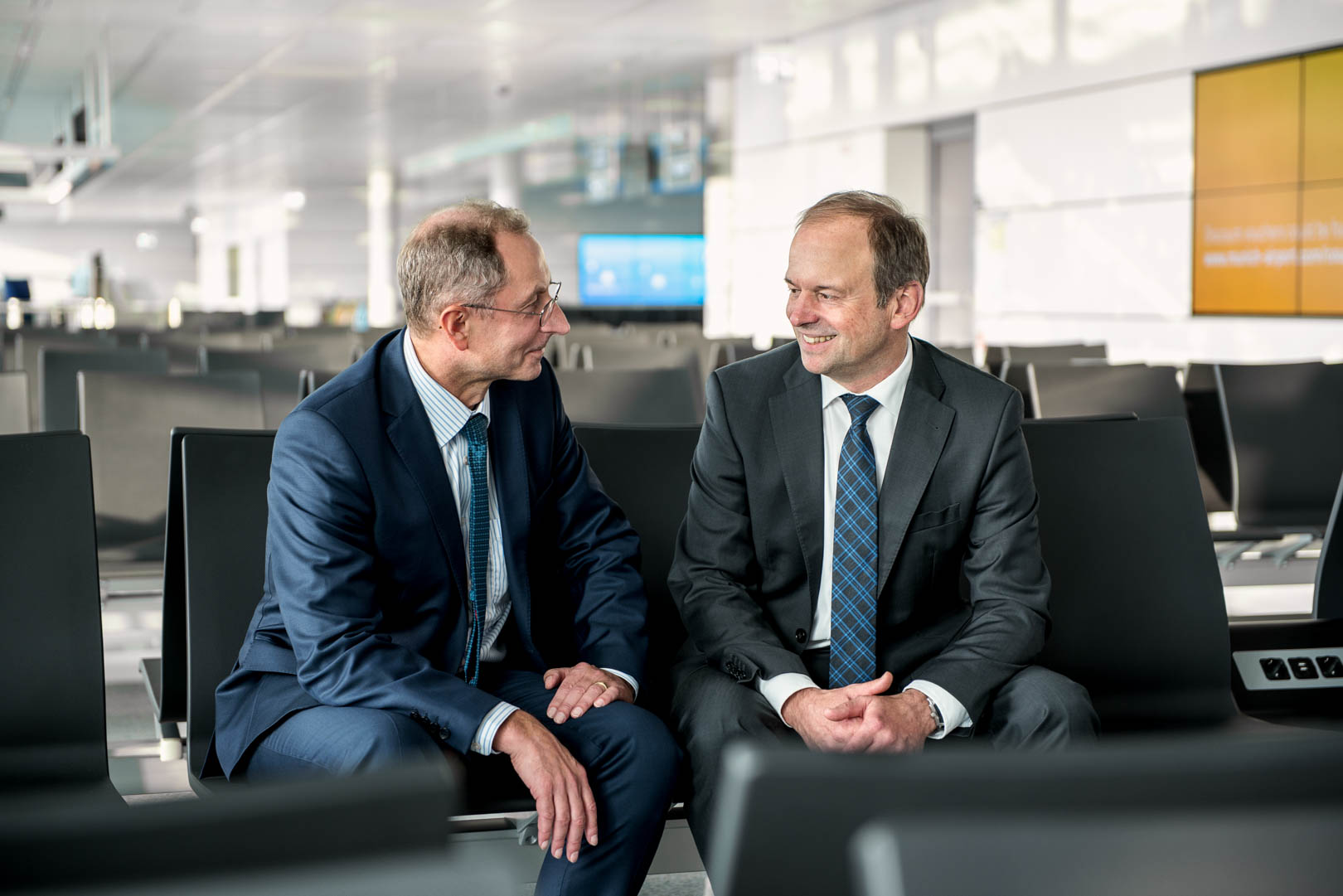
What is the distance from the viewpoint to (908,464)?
75.1 inches

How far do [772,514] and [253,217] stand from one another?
107ft

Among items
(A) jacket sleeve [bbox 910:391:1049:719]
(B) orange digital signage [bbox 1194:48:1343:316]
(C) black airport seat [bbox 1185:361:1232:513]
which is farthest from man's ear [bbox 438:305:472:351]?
(B) orange digital signage [bbox 1194:48:1343:316]

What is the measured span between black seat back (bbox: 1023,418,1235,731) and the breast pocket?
274 millimetres

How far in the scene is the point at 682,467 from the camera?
2.27 m

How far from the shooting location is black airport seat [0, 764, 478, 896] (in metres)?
0.50

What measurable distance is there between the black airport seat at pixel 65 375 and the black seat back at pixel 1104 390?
8.75 ft

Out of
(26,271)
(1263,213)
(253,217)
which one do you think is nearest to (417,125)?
(1263,213)

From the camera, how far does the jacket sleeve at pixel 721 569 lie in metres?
1.87

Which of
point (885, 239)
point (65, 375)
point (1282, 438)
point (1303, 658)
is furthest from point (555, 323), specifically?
point (65, 375)

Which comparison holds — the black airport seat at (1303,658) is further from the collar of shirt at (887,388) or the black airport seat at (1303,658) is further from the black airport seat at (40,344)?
the black airport seat at (40,344)

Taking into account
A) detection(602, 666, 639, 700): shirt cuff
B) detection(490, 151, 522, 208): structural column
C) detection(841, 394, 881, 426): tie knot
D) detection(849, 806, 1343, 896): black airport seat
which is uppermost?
detection(490, 151, 522, 208): structural column

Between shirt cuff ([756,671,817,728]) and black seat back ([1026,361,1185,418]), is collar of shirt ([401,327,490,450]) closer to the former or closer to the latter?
shirt cuff ([756,671,817,728])

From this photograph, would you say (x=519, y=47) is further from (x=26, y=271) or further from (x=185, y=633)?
(x=26, y=271)

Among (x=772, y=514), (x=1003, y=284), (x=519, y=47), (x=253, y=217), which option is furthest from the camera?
(x=253, y=217)
